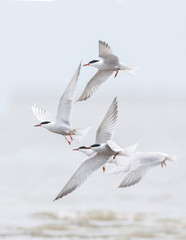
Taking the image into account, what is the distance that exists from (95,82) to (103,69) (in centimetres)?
9

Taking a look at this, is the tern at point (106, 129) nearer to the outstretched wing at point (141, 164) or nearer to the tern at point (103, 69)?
the outstretched wing at point (141, 164)

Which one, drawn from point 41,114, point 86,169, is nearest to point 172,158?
point 86,169

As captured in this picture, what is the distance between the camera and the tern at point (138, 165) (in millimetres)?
2764

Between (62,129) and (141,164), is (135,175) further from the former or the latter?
(62,129)

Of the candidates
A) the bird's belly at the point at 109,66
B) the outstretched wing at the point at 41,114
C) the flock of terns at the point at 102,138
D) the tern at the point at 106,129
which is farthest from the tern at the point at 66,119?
the bird's belly at the point at 109,66

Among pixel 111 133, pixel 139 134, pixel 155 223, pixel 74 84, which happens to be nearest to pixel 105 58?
Answer: pixel 74 84

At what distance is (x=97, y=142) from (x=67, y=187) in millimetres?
372

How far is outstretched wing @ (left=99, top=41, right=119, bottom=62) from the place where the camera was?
120 inches

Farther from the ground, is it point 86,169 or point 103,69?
point 103,69

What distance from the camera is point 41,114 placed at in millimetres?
3293

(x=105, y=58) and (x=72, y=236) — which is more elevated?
(x=105, y=58)

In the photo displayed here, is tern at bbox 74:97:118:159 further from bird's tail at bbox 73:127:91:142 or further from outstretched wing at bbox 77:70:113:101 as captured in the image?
outstretched wing at bbox 77:70:113:101

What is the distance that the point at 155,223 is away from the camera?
187 inches

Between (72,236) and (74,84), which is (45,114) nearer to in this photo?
(74,84)
